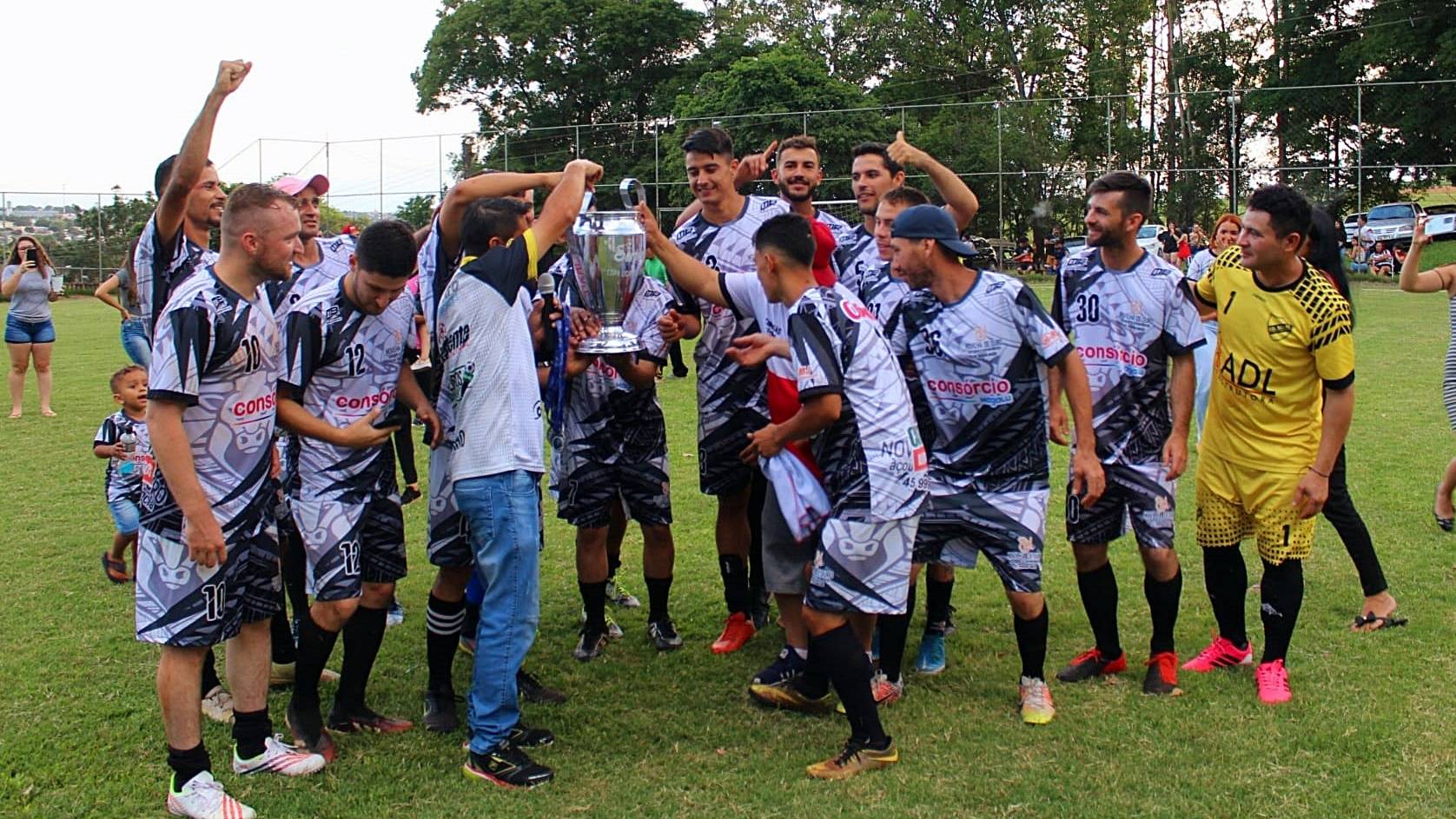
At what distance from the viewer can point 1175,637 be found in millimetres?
5824

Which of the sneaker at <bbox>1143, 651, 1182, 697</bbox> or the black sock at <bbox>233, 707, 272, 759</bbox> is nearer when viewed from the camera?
the black sock at <bbox>233, 707, 272, 759</bbox>

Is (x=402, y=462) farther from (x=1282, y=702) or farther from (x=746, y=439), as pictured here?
(x=1282, y=702)

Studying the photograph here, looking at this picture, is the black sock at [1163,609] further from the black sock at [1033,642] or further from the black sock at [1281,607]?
the black sock at [1033,642]

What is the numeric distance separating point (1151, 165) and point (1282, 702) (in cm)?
3807

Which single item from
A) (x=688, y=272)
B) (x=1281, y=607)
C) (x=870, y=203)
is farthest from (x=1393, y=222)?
(x=688, y=272)

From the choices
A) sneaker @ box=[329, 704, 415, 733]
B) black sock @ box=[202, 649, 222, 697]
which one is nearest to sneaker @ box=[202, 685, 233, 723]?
black sock @ box=[202, 649, 222, 697]

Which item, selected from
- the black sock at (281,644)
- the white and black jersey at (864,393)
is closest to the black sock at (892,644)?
the white and black jersey at (864,393)

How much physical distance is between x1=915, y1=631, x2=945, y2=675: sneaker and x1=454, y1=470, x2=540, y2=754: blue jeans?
6.70 ft

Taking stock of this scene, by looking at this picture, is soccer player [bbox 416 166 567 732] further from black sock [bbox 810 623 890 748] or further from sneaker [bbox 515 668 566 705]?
black sock [bbox 810 623 890 748]

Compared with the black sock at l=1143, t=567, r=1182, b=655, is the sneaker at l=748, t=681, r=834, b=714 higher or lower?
lower

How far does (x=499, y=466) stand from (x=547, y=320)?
1.15m

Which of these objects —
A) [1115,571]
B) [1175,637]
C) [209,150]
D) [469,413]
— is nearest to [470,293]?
[469,413]

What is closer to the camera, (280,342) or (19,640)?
(280,342)

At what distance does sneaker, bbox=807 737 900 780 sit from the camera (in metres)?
4.30
